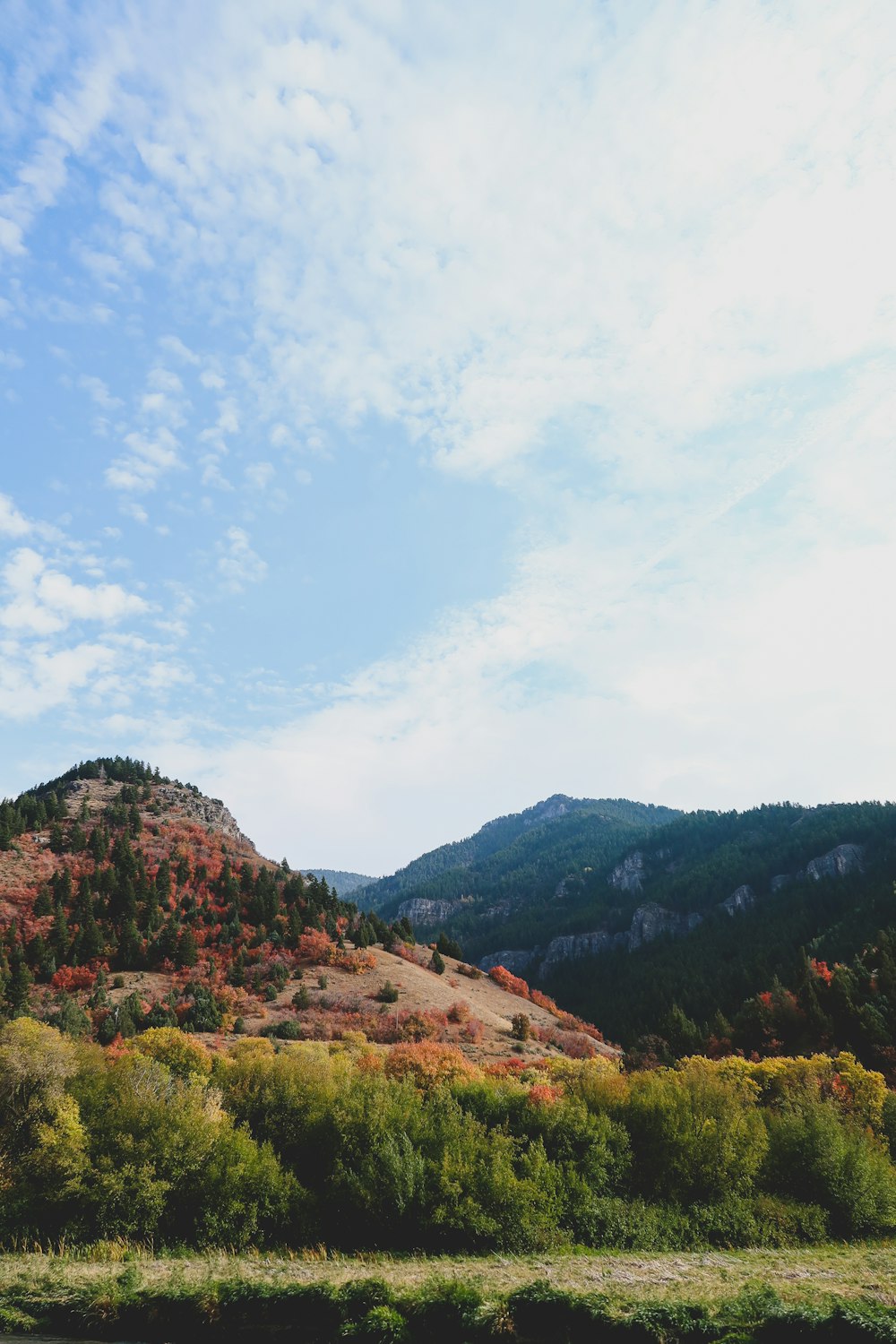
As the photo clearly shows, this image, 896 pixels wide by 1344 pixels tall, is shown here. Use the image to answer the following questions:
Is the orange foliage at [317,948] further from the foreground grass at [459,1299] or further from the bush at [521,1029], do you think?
the foreground grass at [459,1299]

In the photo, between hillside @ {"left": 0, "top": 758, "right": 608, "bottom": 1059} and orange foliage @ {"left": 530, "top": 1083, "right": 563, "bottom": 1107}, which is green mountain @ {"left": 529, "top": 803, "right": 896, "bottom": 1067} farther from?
orange foliage @ {"left": 530, "top": 1083, "right": 563, "bottom": 1107}

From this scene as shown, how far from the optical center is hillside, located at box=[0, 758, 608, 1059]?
89062mm

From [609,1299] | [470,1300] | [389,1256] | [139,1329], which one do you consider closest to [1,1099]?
[139,1329]

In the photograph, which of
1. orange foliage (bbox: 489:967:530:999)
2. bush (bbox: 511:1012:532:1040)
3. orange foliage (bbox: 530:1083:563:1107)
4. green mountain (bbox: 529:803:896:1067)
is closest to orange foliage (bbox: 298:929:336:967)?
bush (bbox: 511:1012:532:1040)

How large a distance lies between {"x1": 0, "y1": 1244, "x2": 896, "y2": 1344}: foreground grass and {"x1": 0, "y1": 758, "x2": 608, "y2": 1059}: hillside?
56.2 metres

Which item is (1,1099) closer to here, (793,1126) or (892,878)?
(793,1126)

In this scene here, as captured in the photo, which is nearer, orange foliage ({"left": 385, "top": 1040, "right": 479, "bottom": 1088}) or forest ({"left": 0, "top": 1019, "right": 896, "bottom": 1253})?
forest ({"left": 0, "top": 1019, "right": 896, "bottom": 1253})

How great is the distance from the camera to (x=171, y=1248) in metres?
36.8

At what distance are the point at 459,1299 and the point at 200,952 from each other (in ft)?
326

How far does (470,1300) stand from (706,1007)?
141 meters

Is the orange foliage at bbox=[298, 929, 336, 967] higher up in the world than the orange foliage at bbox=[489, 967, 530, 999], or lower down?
higher up

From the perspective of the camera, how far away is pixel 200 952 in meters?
112

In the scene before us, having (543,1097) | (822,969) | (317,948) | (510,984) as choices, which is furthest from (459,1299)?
(822,969)

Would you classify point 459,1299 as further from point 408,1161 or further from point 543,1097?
point 543,1097
